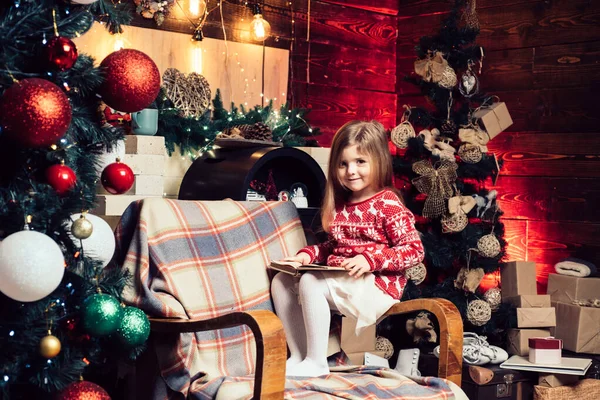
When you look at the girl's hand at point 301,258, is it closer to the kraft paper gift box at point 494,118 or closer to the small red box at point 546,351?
the small red box at point 546,351

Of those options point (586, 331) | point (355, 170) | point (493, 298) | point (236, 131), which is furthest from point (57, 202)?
point (586, 331)

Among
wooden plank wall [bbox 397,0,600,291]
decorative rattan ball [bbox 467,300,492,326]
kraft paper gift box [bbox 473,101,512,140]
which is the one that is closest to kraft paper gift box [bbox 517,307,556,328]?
decorative rattan ball [bbox 467,300,492,326]

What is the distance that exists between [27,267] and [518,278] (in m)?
2.51

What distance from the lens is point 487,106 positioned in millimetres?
3814

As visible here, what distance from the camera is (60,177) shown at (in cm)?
186

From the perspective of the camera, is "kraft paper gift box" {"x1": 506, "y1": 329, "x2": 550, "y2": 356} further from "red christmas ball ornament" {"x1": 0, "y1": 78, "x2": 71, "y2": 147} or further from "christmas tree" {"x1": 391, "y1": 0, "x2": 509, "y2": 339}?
"red christmas ball ornament" {"x1": 0, "y1": 78, "x2": 71, "y2": 147}

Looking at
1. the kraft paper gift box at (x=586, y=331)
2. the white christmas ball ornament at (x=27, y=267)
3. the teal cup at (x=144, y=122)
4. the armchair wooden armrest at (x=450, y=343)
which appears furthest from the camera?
the kraft paper gift box at (x=586, y=331)

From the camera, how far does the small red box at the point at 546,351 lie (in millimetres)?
3316

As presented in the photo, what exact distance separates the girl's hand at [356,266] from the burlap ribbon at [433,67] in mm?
1439

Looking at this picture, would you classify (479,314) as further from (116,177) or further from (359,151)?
(116,177)

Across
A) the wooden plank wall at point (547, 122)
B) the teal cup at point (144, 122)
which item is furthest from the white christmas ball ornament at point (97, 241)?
the wooden plank wall at point (547, 122)

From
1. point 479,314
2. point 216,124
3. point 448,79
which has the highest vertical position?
point 448,79

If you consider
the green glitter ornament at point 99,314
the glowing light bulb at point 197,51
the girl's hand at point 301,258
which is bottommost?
the green glitter ornament at point 99,314

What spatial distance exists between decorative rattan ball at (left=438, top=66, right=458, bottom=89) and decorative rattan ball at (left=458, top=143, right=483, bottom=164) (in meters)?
0.27
